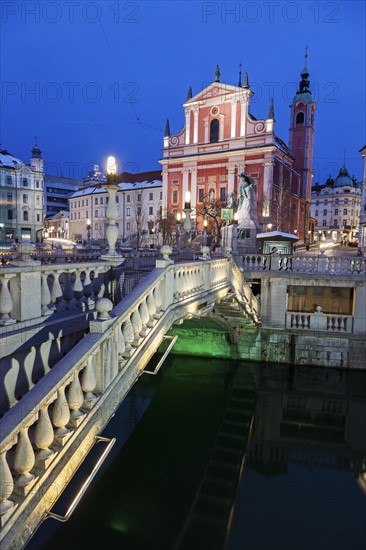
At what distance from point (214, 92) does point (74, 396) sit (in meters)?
47.6

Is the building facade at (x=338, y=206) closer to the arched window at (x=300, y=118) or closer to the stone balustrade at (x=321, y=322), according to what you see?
the arched window at (x=300, y=118)

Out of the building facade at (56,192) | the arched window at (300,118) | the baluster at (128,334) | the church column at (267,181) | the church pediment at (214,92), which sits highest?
the arched window at (300,118)

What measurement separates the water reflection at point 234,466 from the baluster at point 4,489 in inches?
183

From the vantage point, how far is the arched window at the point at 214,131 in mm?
45022

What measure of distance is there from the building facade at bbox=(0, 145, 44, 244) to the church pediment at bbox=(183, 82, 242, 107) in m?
32.0

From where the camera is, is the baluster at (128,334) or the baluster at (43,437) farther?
the baluster at (128,334)

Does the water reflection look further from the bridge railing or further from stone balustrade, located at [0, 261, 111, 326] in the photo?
stone balustrade, located at [0, 261, 111, 326]

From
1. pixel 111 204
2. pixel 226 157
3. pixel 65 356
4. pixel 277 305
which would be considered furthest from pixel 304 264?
pixel 226 157

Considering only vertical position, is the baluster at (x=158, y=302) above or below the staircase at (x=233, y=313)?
above

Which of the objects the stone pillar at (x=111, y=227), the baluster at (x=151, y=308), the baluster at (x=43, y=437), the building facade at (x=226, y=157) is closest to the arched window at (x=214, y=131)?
the building facade at (x=226, y=157)

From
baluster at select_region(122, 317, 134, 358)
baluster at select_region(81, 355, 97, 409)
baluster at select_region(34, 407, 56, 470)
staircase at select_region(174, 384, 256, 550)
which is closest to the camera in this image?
baluster at select_region(34, 407, 56, 470)

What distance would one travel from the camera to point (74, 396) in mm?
3852

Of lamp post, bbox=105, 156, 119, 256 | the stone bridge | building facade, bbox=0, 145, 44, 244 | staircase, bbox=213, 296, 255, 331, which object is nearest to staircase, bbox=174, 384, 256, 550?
staircase, bbox=213, 296, 255, 331

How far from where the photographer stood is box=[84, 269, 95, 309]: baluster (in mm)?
6410
